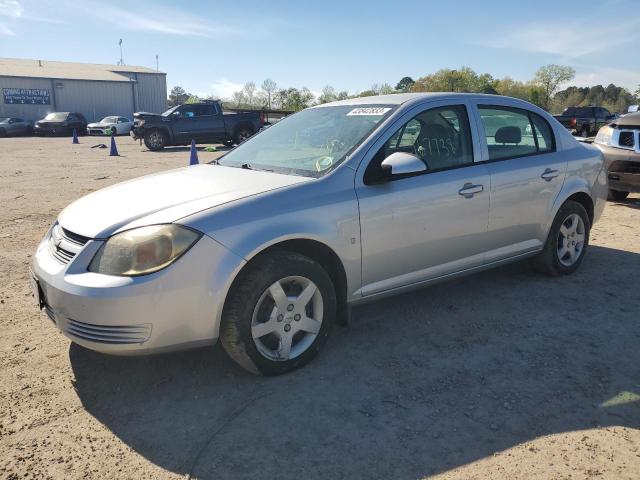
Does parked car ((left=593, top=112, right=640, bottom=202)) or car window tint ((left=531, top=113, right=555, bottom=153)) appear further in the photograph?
parked car ((left=593, top=112, right=640, bottom=202))

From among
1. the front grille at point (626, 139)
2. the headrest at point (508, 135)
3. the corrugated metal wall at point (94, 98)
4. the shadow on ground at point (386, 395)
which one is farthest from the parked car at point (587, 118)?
the corrugated metal wall at point (94, 98)

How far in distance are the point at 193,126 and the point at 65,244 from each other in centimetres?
1891

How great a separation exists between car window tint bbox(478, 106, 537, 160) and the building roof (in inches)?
1978

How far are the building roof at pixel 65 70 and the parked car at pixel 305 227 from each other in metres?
50.1

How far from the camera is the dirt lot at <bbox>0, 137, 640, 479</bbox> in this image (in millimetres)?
2373

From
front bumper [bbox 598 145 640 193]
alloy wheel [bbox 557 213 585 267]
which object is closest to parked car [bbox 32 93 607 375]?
alloy wheel [bbox 557 213 585 267]

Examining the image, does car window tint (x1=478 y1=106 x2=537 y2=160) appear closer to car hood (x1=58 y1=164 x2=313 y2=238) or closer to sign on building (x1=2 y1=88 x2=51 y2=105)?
car hood (x1=58 y1=164 x2=313 y2=238)

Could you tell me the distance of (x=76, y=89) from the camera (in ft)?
156

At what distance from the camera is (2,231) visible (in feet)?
21.2

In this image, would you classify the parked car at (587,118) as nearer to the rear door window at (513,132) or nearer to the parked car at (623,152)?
the parked car at (623,152)

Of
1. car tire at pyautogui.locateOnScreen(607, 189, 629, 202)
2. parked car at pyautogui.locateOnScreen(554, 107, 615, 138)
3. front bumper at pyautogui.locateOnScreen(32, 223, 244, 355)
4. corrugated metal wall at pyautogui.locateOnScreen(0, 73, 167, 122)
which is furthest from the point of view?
corrugated metal wall at pyautogui.locateOnScreen(0, 73, 167, 122)

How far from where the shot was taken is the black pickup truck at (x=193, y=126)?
67.4ft

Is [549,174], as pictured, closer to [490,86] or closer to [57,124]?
[57,124]

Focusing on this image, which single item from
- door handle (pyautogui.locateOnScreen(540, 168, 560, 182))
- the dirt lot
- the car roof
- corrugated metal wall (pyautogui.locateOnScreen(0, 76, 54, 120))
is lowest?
the dirt lot
